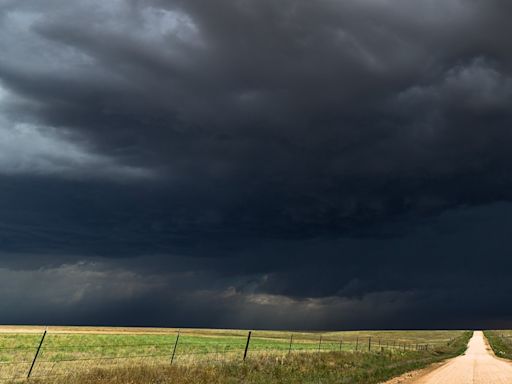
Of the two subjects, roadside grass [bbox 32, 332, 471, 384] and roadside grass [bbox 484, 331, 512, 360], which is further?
roadside grass [bbox 484, 331, 512, 360]

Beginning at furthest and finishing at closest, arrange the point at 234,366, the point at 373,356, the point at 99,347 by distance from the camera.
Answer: the point at 99,347
the point at 373,356
the point at 234,366

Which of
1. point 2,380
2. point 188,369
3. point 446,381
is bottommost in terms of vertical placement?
point 2,380

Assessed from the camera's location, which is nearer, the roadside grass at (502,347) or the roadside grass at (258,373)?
the roadside grass at (258,373)

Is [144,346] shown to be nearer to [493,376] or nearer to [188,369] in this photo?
[188,369]

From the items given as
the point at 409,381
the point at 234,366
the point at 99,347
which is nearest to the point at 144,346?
the point at 99,347

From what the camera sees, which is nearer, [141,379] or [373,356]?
[141,379]

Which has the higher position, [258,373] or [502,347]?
[502,347]

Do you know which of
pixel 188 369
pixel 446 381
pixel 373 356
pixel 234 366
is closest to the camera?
pixel 188 369

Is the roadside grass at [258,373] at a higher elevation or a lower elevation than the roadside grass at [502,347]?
lower

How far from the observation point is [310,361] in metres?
32.3

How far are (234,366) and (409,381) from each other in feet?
35.0

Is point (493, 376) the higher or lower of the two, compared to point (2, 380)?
higher

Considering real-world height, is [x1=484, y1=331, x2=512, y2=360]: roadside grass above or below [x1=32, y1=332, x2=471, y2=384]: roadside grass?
above

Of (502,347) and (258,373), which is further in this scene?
(502,347)
